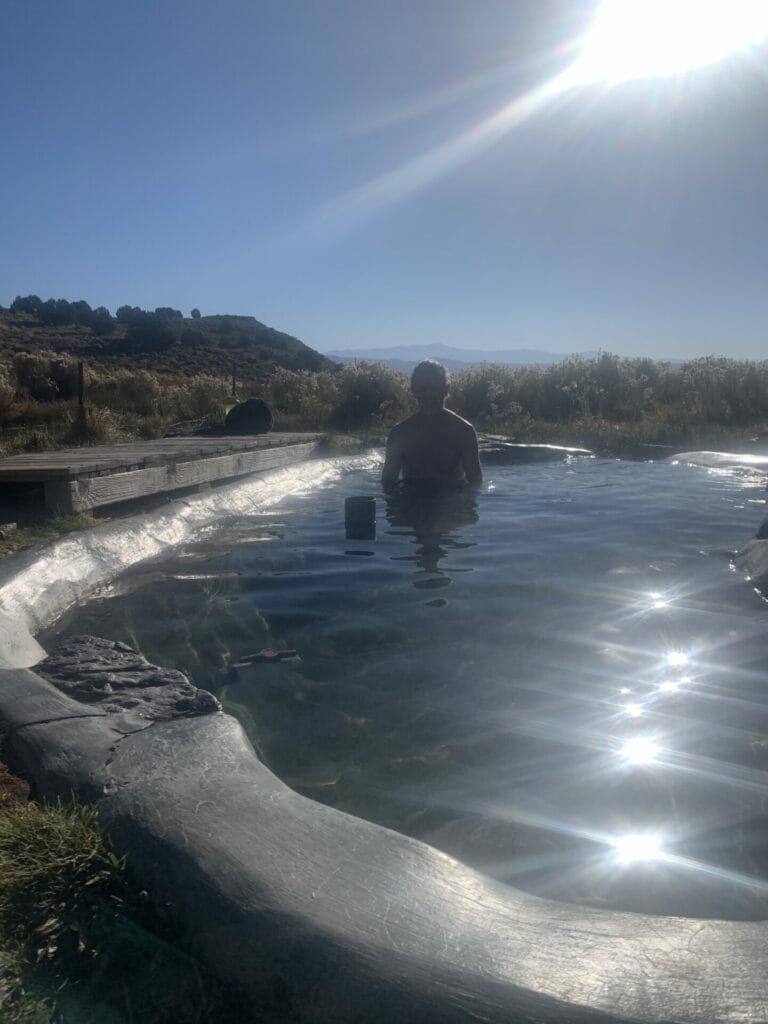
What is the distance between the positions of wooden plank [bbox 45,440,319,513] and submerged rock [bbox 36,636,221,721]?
7.72 feet

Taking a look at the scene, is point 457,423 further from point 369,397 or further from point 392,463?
Result: point 369,397

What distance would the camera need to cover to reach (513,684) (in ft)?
9.89

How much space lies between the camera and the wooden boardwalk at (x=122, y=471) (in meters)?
5.27

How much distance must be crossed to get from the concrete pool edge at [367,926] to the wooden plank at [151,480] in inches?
136

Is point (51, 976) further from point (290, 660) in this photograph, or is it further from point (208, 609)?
point (208, 609)

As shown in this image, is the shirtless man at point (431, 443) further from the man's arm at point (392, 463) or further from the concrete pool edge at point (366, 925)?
the concrete pool edge at point (366, 925)

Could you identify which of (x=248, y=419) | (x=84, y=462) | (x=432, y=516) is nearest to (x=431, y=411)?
(x=432, y=516)

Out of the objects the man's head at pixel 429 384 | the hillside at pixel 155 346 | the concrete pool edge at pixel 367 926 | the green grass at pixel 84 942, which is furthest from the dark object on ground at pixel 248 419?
the hillside at pixel 155 346

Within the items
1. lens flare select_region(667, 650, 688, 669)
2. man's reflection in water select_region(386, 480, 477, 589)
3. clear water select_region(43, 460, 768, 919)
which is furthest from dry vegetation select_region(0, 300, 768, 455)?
lens flare select_region(667, 650, 688, 669)

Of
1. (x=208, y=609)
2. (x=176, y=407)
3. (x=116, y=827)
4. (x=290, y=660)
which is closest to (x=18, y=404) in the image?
(x=176, y=407)

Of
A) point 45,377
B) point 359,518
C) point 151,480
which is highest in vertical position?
point 45,377

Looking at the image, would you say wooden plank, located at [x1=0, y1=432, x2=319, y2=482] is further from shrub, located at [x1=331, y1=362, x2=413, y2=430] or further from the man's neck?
shrub, located at [x1=331, y1=362, x2=413, y2=430]

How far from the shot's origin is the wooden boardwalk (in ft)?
17.3

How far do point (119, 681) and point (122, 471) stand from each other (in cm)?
A: 339
